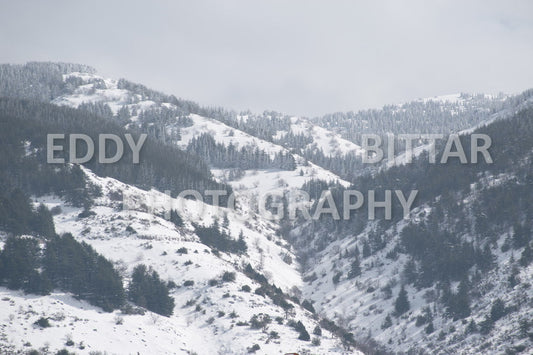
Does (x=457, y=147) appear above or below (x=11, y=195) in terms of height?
above

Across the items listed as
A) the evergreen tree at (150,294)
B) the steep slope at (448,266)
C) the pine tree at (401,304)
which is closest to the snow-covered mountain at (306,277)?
the steep slope at (448,266)

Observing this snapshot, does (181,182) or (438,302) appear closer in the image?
(438,302)

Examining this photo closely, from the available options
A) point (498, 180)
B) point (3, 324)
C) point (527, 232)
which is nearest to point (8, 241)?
point (3, 324)

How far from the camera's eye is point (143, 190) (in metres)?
153

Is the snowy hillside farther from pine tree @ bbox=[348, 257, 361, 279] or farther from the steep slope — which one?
pine tree @ bbox=[348, 257, 361, 279]

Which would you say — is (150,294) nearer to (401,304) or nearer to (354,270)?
(401,304)

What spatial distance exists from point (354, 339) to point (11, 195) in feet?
222

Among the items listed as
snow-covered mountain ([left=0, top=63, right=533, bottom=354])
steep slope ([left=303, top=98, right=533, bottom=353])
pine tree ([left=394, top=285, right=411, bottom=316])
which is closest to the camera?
snow-covered mountain ([left=0, top=63, right=533, bottom=354])

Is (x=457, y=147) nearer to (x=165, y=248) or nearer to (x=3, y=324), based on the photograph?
(x=165, y=248)

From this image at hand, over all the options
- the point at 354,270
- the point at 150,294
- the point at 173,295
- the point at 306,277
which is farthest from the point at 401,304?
the point at 150,294

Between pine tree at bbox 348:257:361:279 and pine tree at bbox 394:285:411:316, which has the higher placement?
pine tree at bbox 348:257:361:279

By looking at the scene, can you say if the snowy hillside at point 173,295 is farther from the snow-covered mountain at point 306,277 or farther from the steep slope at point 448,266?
the steep slope at point 448,266

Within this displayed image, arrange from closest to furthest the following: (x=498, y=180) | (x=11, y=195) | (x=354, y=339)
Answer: (x=354, y=339) < (x=11, y=195) < (x=498, y=180)

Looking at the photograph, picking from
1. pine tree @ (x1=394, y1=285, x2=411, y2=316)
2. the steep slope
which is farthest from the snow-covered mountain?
pine tree @ (x1=394, y1=285, x2=411, y2=316)
